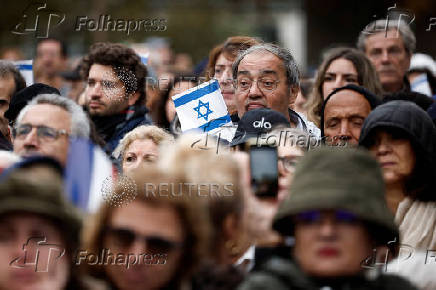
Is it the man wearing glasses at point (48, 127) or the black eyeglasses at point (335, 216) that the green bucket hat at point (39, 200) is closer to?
the black eyeglasses at point (335, 216)

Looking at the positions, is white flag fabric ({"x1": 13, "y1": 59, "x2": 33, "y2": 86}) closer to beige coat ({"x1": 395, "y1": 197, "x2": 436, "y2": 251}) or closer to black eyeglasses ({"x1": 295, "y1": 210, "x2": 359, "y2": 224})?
beige coat ({"x1": 395, "y1": 197, "x2": 436, "y2": 251})

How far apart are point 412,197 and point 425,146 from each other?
293mm

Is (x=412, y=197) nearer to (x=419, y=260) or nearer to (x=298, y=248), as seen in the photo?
(x=419, y=260)

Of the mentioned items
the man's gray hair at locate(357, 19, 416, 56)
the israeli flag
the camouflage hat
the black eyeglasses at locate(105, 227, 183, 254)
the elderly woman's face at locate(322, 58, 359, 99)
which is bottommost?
the black eyeglasses at locate(105, 227, 183, 254)

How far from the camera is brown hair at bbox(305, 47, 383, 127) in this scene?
8.02 meters

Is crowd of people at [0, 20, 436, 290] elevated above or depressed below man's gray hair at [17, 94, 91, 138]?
below

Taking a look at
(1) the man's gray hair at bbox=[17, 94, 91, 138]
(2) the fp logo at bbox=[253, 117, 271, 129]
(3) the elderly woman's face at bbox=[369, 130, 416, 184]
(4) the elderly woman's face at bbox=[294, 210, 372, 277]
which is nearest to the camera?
(4) the elderly woman's face at bbox=[294, 210, 372, 277]

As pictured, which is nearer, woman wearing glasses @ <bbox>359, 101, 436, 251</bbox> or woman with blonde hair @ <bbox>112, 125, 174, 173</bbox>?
woman wearing glasses @ <bbox>359, 101, 436, 251</bbox>

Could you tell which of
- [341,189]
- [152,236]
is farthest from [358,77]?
[152,236]

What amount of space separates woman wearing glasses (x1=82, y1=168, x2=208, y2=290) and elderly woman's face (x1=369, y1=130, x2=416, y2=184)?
1604mm

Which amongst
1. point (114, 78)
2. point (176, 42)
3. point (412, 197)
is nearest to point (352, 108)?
point (412, 197)

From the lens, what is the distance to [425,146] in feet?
17.6

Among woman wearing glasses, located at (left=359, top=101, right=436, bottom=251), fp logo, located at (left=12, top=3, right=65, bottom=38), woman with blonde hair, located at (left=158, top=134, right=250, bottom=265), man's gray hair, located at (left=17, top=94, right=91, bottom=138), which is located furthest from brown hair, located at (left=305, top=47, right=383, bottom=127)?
woman with blonde hair, located at (left=158, top=134, right=250, bottom=265)

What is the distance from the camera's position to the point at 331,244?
4023 millimetres
